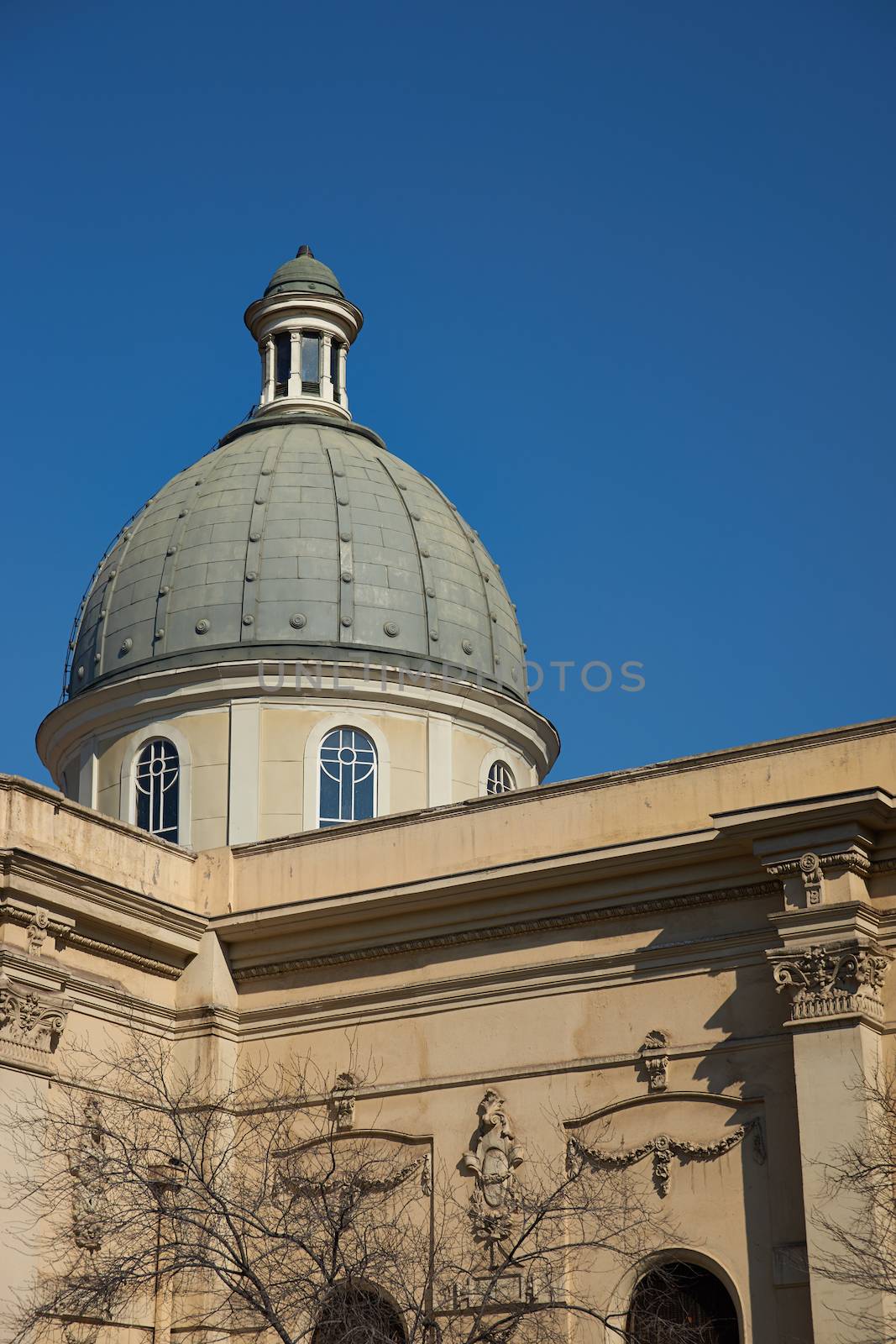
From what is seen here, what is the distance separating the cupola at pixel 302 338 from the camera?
37531 millimetres

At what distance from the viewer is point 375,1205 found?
23.0 metres

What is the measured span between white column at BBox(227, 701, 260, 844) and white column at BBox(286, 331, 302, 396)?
8131 millimetres

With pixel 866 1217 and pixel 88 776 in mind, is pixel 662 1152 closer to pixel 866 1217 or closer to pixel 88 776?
pixel 866 1217

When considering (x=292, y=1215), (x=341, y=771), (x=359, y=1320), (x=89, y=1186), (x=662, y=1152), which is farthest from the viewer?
(x=341, y=771)

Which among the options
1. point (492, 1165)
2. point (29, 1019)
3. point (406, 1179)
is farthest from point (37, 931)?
point (492, 1165)

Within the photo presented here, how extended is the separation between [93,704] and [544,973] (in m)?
11.0

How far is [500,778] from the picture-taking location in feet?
109

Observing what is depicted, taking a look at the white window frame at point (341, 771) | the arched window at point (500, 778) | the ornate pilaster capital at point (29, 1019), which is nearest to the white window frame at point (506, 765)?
the arched window at point (500, 778)

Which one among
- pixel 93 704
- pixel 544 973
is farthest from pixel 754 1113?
pixel 93 704

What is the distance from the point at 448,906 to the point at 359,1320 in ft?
18.2

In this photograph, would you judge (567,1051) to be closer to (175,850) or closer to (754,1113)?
(754,1113)

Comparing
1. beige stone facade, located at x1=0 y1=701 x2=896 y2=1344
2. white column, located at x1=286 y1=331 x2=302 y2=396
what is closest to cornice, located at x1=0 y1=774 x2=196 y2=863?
beige stone facade, located at x1=0 y1=701 x2=896 y2=1344

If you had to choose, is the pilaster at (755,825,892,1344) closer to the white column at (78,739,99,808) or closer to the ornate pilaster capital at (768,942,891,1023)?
the ornate pilaster capital at (768,942,891,1023)

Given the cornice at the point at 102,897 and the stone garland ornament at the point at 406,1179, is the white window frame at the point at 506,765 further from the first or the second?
the stone garland ornament at the point at 406,1179
